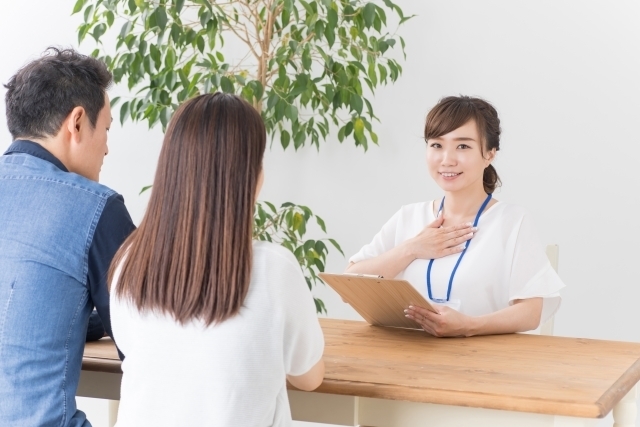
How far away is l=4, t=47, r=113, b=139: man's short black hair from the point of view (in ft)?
5.72

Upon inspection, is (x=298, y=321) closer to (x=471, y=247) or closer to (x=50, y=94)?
(x=50, y=94)

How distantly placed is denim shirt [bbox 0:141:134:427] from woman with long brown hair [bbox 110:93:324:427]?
19 cm

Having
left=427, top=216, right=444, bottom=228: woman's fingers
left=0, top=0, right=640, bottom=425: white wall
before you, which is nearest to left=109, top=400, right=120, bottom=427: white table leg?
left=427, top=216, right=444, bottom=228: woman's fingers

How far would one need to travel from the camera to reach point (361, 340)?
209 centimetres

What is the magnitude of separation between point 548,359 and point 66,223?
105 cm

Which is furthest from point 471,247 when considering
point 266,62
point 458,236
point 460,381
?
point 266,62

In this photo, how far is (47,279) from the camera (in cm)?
160

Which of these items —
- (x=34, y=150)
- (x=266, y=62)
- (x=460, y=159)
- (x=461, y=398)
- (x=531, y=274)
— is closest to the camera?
(x=461, y=398)

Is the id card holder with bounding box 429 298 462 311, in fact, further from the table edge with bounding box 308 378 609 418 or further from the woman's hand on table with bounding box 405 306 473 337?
the table edge with bounding box 308 378 609 418

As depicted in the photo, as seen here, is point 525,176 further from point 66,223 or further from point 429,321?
point 66,223

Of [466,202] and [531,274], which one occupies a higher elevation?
[466,202]

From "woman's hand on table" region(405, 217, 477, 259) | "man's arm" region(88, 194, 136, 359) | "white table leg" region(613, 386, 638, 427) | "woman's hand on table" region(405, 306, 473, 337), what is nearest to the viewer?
"man's arm" region(88, 194, 136, 359)

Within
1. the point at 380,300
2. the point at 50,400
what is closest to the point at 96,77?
the point at 50,400

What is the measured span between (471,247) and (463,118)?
37 centimetres
